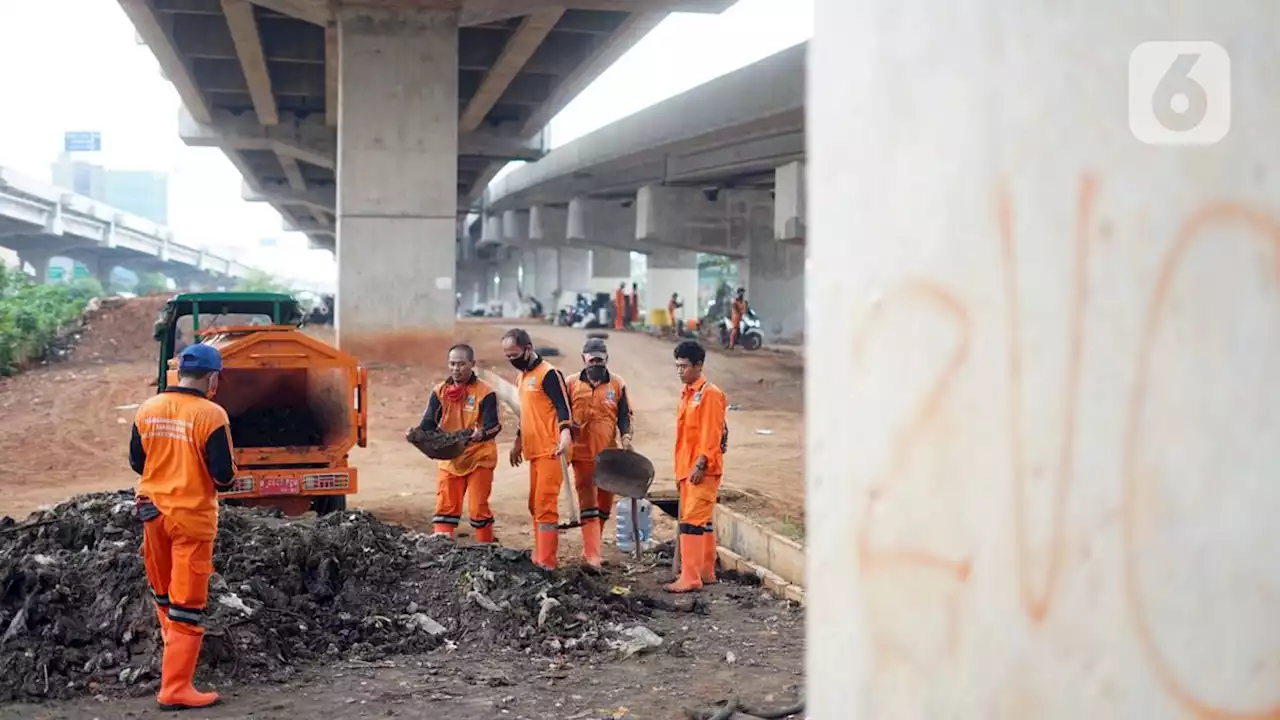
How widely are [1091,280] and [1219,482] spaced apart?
1.28 feet

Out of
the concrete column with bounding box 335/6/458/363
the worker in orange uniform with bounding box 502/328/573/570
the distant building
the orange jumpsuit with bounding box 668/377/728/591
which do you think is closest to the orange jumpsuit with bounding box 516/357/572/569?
the worker in orange uniform with bounding box 502/328/573/570

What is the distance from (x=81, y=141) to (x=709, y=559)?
14724cm

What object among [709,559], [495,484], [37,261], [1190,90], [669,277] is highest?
[37,261]

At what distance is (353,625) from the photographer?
749cm

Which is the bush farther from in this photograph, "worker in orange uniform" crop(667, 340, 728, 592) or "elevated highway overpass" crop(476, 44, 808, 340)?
"worker in orange uniform" crop(667, 340, 728, 592)

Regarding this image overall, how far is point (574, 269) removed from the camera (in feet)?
195

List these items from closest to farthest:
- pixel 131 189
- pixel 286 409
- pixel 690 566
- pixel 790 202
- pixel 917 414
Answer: pixel 917 414 → pixel 690 566 → pixel 286 409 → pixel 790 202 → pixel 131 189

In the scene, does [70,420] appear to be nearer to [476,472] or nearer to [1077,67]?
[476,472]

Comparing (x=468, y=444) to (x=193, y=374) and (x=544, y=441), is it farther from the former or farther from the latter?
(x=193, y=374)

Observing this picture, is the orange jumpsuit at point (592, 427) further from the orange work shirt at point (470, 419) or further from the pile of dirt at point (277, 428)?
the pile of dirt at point (277, 428)

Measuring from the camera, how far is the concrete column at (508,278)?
71.4 meters

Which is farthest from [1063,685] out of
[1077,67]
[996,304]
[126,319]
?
[126,319]

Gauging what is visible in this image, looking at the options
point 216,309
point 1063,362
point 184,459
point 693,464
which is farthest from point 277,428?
point 1063,362

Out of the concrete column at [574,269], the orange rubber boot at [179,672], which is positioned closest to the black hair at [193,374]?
the orange rubber boot at [179,672]
